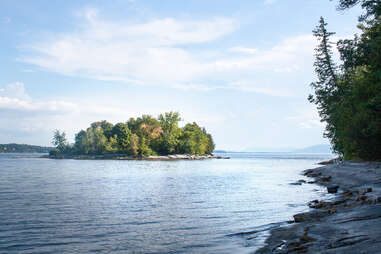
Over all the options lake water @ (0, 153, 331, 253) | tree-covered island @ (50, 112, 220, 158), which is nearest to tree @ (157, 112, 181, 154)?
tree-covered island @ (50, 112, 220, 158)

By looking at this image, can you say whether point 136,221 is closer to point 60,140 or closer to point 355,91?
point 355,91

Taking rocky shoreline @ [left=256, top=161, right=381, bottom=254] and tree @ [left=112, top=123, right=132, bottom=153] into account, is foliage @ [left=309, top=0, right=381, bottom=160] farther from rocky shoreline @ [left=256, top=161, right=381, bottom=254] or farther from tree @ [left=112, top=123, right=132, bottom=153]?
tree @ [left=112, top=123, right=132, bottom=153]

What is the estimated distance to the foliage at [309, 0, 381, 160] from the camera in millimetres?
26781

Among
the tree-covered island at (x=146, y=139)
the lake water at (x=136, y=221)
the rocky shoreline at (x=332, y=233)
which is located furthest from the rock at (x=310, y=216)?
the tree-covered island at (x=146, y=139)

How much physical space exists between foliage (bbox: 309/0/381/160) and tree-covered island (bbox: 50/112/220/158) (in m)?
99.6

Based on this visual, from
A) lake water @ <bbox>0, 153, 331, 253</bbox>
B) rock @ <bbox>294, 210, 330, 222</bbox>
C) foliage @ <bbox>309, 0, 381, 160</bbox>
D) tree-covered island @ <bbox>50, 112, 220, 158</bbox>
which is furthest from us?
tree-covered island @ <bbox>50, 112, 220, 158</bbox>

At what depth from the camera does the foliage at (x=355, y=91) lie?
2678cm

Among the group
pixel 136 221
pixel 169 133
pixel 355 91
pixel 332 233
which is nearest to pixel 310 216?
pixel 332 233

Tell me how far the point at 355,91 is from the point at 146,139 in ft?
405

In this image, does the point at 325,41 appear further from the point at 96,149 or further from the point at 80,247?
the point at 96,149

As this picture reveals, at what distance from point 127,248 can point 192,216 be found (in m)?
6.97

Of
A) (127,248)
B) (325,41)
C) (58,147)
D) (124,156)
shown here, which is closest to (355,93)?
(325,41)

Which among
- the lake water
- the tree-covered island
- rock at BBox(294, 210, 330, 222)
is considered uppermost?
the tree-covered island

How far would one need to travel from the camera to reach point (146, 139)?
158 metres
